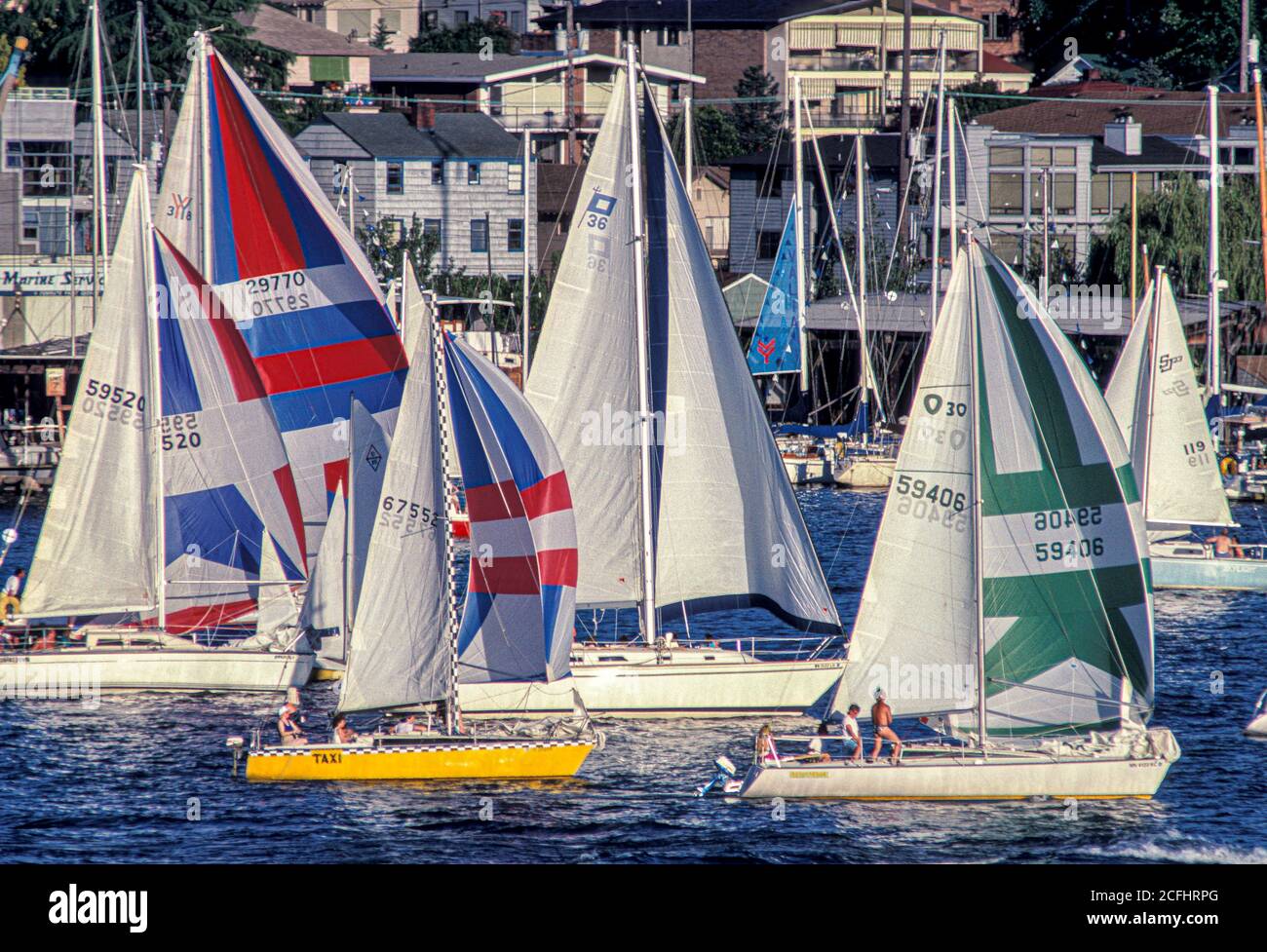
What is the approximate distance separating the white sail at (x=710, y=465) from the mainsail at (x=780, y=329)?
42.1 meters

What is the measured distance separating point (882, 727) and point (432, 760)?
764 centimetres

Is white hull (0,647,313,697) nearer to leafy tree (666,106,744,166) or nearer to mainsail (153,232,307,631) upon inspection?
mainsail (153,232,307,631)

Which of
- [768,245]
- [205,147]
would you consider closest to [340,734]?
[205,147]

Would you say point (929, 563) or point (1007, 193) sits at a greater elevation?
point (1007, 193)

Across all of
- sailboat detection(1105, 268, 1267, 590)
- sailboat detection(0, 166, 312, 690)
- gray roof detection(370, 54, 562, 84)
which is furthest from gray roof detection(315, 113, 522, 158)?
sailboat detection(0, 166, 312, 690)

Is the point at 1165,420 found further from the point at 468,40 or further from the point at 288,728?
the point at 468,40

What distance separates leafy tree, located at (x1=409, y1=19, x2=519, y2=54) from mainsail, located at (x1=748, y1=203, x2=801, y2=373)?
61.0 m

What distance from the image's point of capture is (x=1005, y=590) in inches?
1296

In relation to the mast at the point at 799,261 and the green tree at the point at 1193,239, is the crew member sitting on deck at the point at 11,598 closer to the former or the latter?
the mast at the point at 799,261

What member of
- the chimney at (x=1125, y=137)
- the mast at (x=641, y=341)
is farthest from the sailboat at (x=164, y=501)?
the chimney at (x=1125, y=137)
